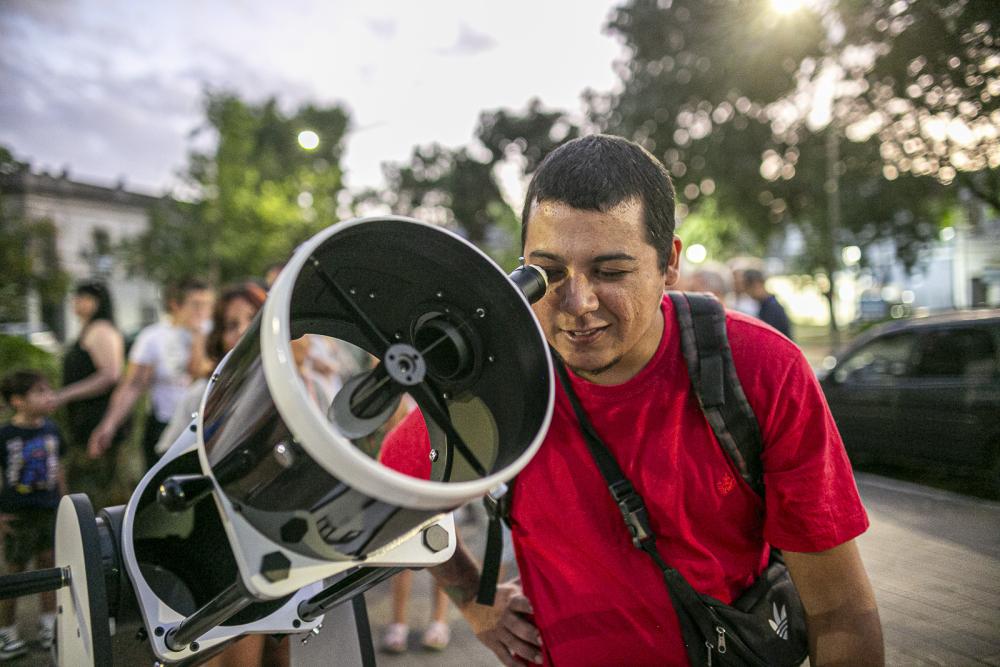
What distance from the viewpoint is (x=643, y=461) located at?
1.50 meters

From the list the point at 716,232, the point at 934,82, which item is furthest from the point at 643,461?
the point at 716,232

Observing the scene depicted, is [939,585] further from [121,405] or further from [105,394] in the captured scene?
[105,394]

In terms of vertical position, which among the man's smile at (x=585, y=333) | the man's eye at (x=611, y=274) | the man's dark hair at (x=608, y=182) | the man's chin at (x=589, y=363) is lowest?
the man's chin at (x=589, y=363)

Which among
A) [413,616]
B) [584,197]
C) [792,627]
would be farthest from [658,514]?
[413,616]

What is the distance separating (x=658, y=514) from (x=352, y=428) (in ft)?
2.48

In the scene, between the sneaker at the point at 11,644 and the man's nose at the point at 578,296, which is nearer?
the man's nose at the point at 578,296

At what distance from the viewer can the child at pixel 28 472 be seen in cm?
325

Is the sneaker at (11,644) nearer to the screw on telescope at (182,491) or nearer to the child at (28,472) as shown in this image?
the child at (28,472)

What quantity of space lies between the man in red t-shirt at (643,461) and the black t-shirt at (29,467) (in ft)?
10.2

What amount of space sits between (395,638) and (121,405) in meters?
2.34

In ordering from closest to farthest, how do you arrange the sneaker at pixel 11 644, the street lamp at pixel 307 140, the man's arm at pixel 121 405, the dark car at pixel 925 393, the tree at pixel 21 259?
the sneaker at pixel 11 644
the dark car at pixel 925 393
the tree at pixel 21 259
the man's arm at pixel 121 405
the street lamp at pixel 307 140

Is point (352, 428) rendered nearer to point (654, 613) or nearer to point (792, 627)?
point (654, 613)

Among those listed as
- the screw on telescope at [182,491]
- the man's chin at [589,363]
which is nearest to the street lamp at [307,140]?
the man's chin at [589,363]

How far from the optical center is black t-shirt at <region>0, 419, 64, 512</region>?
3643 millimetres
